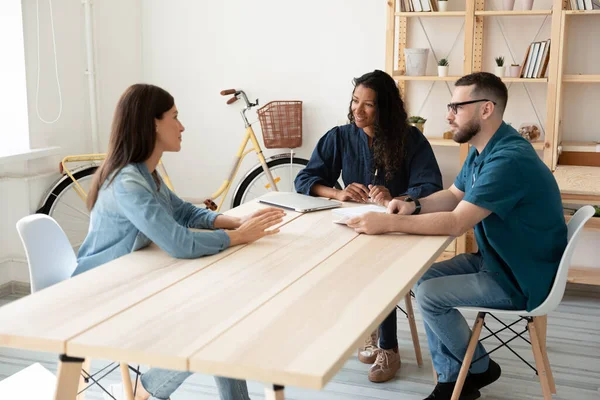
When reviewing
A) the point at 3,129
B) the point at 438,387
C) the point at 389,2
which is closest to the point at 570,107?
the point at 389,2

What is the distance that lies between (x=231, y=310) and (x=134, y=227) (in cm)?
70

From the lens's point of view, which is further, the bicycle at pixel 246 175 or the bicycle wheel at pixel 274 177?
the bicycle wheel at pixel 274 177

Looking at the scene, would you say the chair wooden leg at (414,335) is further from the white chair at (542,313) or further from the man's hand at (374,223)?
the man's hand at (374,223)

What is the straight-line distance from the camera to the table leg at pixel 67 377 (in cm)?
173

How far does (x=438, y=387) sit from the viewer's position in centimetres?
284

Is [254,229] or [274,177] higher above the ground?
[254,229]

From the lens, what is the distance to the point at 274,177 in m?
5.21

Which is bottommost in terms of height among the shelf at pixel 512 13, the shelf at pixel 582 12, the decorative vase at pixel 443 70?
the decorative vase at pixel 443 70

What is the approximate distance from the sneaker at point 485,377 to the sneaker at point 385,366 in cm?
41

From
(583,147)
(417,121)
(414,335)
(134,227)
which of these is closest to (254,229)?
(134,227)

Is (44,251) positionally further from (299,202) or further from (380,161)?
(380,161)

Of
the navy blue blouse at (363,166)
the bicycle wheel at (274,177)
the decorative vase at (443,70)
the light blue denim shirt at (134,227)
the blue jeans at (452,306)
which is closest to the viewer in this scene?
the light blue denim shirt at (134,227)

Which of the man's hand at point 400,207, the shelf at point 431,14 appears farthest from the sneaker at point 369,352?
the shelf at point 431,14

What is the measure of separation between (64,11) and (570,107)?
2962 millimetres
